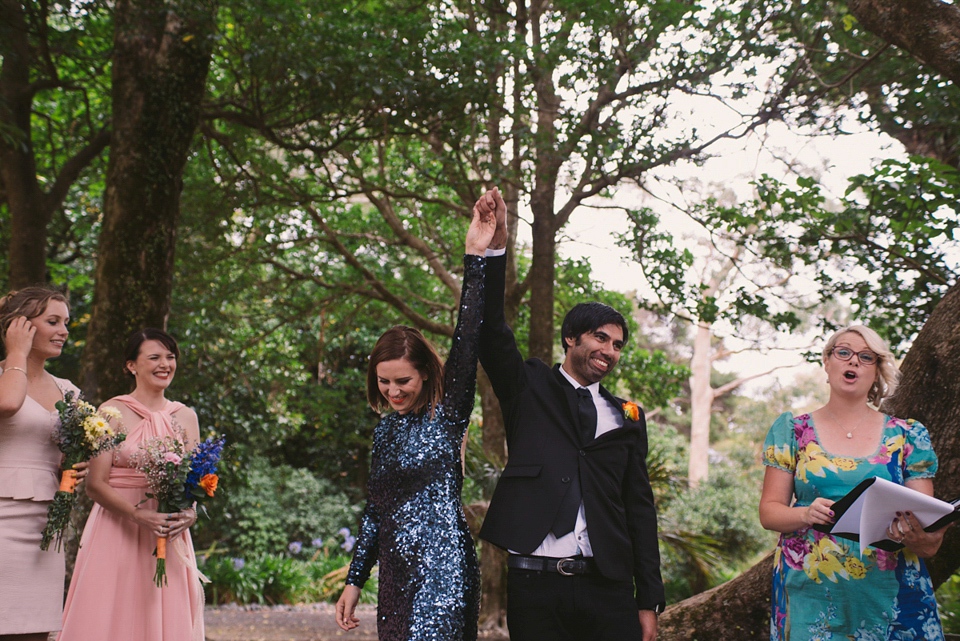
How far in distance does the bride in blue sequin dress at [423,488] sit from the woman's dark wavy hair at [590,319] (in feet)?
1.53

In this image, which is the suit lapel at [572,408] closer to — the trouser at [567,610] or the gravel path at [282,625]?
the trouser at [567,610]

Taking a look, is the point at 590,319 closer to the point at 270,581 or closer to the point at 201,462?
the point at 201,462

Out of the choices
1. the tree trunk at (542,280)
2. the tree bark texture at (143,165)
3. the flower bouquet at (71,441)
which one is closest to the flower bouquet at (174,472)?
the flower bouquet at (71,441)

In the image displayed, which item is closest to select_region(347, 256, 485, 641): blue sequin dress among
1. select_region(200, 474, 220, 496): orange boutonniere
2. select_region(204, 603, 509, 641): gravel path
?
select_region(200, 474, 220, 496): orange boutonniere

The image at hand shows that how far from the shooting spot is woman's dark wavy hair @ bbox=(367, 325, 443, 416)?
8.60 feet

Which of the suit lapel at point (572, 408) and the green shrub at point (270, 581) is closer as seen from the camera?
the suit lapel at point (572, 408)

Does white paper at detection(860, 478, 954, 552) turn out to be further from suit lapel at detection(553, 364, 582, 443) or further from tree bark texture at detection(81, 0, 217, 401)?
tree bark texture at detection(81, 0, 217, 401)

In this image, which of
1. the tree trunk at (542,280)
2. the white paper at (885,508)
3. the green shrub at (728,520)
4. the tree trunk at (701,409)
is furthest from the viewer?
the tree trunk at (701,409)

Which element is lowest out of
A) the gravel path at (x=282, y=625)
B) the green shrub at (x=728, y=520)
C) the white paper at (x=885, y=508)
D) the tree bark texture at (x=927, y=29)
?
the gravel path at (x=282, y=625)

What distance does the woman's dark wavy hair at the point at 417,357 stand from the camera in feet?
8.60

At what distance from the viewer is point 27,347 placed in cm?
319

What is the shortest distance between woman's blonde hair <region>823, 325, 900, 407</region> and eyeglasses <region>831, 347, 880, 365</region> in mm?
15

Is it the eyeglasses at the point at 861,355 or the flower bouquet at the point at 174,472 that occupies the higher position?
the eyeglasses at the point at 861,355

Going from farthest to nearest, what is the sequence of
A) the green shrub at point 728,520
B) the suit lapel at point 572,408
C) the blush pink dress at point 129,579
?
the green shrub at point 728,520
the blush pink dress at point 129,579
the suit lapel at point 572,408
